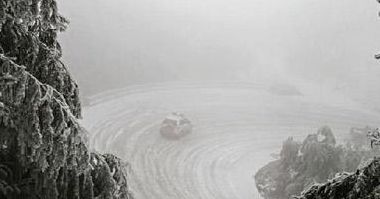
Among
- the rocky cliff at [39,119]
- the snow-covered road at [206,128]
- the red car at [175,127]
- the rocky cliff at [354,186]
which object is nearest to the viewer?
the rocky cliff at [354,186]

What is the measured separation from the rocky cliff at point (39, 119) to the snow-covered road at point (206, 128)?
48.3ft

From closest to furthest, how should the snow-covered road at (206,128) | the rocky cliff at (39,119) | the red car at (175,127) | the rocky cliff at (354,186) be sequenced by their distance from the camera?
the rocky cliff at (354,186), the rocky cliff at (39,119), the snow-covered road at (206,128), the red car at (175,127)

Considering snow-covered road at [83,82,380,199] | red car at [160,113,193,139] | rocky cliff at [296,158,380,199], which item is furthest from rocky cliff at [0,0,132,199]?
red car at [160,113,193,139]

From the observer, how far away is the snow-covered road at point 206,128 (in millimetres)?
20125

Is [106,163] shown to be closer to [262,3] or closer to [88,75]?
[88,75]

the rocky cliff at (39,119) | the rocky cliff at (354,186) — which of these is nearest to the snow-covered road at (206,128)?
the rocky cliff at (39,119)

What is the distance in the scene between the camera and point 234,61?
1556 inches

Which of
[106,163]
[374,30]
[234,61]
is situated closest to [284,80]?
[234,61]

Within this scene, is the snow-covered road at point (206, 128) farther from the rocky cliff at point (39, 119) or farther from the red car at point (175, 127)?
the rocky cliff at point (39, 119)

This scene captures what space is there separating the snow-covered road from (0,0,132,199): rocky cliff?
1473cm

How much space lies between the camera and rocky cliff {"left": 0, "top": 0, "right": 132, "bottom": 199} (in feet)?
10.9

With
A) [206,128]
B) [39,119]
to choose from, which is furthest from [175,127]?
[39,119]

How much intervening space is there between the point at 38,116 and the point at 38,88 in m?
0.24

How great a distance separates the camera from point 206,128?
26.3 metres
